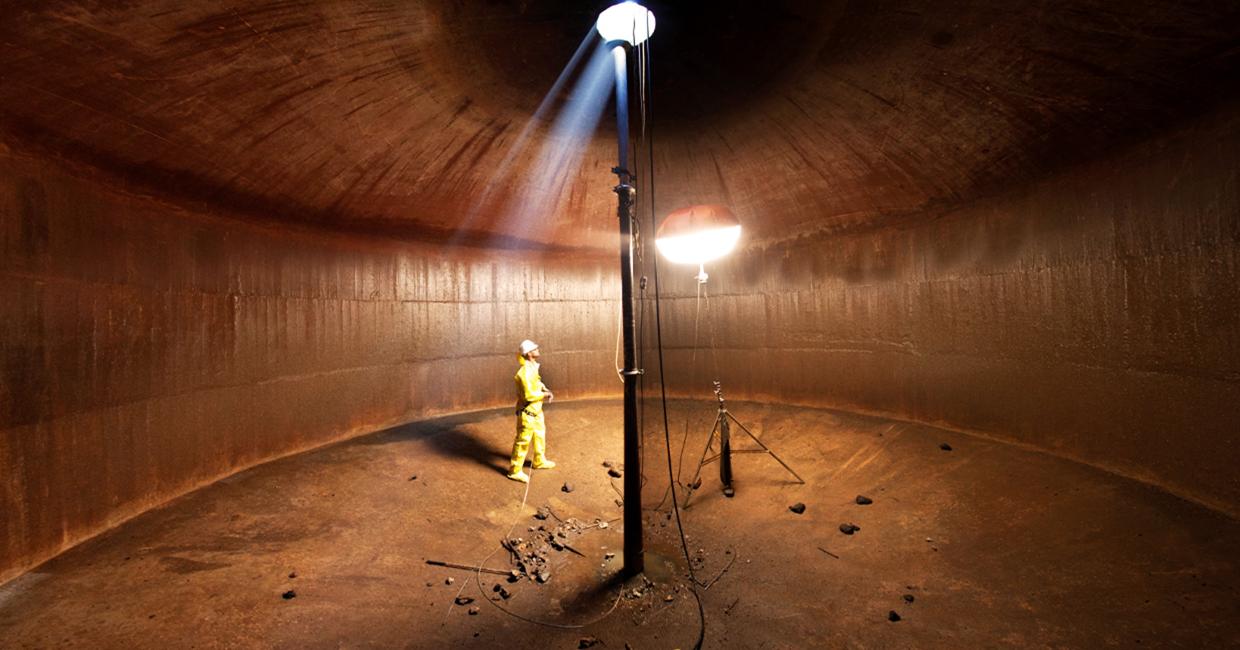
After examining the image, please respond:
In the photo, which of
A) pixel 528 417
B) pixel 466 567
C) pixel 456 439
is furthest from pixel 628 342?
pixel 456 439

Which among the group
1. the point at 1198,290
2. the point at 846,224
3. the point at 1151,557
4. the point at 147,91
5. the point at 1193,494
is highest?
the point at 147,91

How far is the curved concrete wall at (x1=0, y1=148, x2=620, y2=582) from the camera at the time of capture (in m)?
4.06

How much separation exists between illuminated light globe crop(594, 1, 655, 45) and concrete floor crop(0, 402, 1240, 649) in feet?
15.8

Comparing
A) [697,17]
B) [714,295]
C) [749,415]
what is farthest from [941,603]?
[714,295]

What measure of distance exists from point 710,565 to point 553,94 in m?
5.22

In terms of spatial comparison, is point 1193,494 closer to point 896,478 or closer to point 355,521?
point 896,478

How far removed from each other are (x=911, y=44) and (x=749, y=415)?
5612 mm

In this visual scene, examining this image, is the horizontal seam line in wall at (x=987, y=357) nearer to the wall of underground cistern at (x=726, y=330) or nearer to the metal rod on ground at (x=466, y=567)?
the wall of underground cistern at (x=726, y=330)

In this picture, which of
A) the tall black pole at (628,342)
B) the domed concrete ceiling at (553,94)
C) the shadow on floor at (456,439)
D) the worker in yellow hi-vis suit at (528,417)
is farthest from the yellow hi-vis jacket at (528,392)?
the domed concrete ceiling at (553,94)

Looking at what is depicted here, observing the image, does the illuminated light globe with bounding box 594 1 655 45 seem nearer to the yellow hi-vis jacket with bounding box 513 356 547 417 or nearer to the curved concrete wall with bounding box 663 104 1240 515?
the yellow hi-vis jacket with bounding box 513 356 547 417

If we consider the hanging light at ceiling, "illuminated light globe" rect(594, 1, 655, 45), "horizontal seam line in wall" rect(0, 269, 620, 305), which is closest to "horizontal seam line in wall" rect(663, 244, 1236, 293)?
"horizontal seam line in wall" rect(0, 269, 620, 305)

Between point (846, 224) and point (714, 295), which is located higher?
point (846, 224)

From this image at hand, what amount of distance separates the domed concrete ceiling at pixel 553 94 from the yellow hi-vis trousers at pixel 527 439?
3571 millimetres

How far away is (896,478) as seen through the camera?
5781 millimetres
